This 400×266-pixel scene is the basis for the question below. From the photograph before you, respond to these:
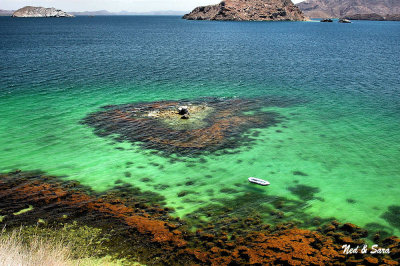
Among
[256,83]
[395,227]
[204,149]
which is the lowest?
[395,227]

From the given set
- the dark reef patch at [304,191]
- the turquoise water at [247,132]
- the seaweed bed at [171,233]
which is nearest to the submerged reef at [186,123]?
the turquoise water at [247,132]

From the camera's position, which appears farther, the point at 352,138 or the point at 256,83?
the point at 256,83

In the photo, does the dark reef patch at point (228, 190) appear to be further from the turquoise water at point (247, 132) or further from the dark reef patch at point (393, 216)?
the dark reef patch at point (393, 216)

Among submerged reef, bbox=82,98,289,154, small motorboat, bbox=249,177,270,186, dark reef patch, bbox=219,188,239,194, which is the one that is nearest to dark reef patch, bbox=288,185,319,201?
small motorboat, bbox=249,177,270,186

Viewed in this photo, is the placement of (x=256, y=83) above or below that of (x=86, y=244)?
above

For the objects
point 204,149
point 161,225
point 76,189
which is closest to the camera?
point 161,225

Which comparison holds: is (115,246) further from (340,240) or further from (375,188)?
(375,188)

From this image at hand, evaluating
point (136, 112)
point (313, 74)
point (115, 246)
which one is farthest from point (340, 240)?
point (313, 74)
